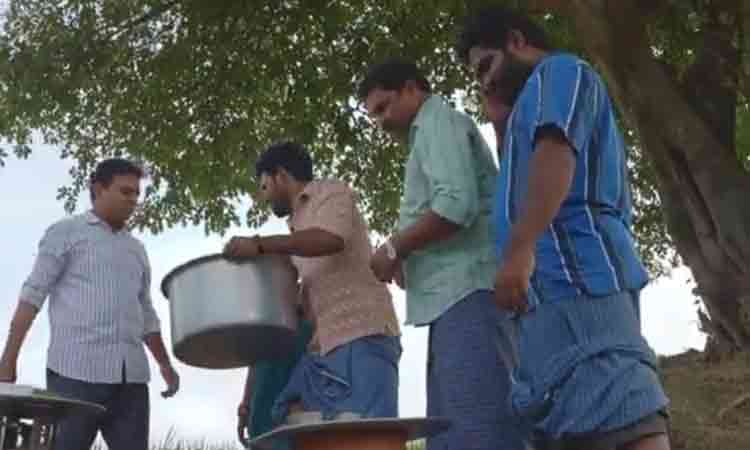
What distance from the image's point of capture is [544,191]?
247 centimetres

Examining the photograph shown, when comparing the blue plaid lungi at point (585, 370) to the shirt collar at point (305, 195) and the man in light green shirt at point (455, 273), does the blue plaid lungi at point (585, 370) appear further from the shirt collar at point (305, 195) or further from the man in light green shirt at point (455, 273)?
the shirt collar at point (305, 195)

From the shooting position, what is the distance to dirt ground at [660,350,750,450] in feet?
24.0

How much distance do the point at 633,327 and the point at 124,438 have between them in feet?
8.99

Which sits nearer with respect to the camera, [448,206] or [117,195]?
[448,206]

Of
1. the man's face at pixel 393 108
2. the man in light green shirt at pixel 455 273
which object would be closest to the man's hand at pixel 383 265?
the man in light green shirt at pixel 455 273

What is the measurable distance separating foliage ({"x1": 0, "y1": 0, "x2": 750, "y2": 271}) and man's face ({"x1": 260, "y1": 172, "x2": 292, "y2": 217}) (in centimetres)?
502

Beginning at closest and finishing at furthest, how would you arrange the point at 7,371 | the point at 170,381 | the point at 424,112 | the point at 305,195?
the point at 424,112, the point at 305,195, the point at 7,371, the point at 170,381

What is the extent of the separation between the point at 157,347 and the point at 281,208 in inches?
53.0

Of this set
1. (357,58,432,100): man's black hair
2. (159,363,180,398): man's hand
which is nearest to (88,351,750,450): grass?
(159,363,180,398): man's hand

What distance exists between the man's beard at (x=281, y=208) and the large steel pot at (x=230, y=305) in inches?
8.9

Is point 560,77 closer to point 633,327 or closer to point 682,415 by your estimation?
point 633,327

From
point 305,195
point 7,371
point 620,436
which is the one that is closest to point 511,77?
point 620,436

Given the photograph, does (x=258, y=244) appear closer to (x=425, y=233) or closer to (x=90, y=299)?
(x=425, y=233)

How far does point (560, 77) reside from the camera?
2.59 m
